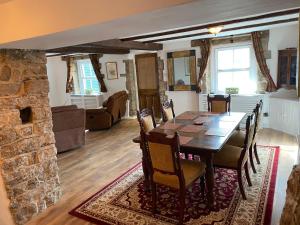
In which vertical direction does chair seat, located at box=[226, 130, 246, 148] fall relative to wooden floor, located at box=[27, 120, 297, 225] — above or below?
above

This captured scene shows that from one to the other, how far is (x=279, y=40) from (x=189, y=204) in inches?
164

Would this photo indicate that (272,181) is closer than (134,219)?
No

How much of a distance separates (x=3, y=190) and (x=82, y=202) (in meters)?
0.89

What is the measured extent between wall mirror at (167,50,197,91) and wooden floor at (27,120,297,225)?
1752mm

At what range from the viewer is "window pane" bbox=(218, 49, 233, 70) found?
575cm

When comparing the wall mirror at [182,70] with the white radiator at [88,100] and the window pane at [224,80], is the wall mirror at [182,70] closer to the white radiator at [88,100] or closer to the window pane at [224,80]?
the window pane at [224,80]

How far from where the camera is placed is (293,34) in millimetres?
4910

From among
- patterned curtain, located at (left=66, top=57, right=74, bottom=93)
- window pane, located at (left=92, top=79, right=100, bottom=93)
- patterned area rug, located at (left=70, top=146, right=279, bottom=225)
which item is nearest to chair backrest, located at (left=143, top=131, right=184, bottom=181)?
patterned area rug, located at (left=70, top=146, right=279, bottom=225)

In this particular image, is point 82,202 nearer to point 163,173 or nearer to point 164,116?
point 163,173

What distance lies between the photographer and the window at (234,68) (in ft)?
18.1

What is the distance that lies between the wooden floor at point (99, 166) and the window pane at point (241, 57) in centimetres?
159

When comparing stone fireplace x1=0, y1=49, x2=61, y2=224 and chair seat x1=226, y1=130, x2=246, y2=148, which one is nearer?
stone fireplace x1=0, y1=49, x2=61, y2=224

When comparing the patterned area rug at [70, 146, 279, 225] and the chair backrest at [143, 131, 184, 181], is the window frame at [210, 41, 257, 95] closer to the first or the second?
the patterned area rug at [70, 146, 279, 225]

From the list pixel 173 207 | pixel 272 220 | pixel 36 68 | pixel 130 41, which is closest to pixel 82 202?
pixel 173 207
